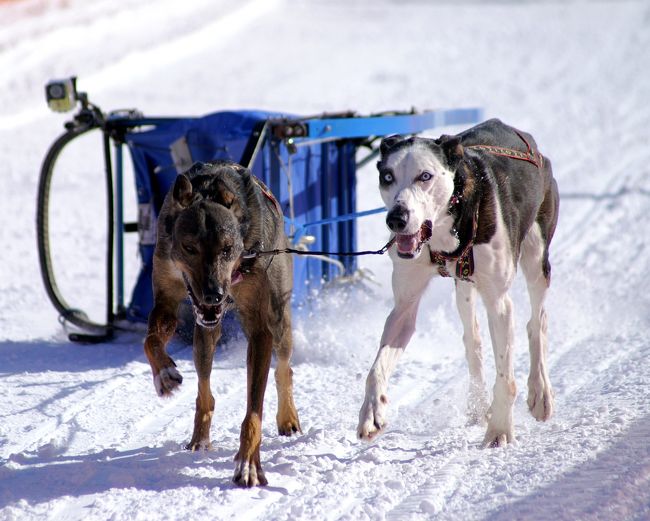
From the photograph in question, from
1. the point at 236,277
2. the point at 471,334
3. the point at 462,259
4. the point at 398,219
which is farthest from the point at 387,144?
the point at 471,334

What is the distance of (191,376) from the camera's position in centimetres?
497

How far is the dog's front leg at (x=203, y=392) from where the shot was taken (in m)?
3.83

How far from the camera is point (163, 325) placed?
12.0 ft

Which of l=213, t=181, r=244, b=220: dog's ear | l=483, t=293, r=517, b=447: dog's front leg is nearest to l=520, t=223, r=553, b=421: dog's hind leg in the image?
l=483, t=293, r=517, b=447: dog's front leg

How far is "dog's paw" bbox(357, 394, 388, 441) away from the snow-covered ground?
0.17m

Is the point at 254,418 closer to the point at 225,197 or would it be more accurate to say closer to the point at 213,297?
the point at 213,297

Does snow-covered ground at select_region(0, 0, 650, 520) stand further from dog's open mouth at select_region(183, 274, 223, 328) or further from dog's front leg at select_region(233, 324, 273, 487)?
dog's open mouth at select_region(183, 274, 223, 328)

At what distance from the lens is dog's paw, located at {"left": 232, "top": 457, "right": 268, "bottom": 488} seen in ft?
11.0

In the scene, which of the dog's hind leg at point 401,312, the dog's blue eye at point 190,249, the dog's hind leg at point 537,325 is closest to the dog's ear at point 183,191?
the dog's blue eye at point 190,249

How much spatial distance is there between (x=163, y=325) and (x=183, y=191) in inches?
21.4

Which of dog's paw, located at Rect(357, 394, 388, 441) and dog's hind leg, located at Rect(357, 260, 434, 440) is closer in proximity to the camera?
dog's paw, located at Rect(357, 394, 388, 441)

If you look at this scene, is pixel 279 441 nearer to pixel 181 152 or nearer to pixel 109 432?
pixel 109 432

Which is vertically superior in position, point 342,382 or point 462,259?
point 462,259

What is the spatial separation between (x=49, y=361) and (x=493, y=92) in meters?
11.3
